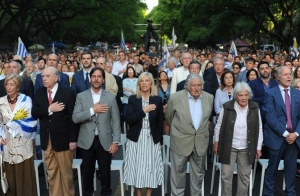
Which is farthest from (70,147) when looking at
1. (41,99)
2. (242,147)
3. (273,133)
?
(273,133)

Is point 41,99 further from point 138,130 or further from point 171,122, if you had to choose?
point 171,122

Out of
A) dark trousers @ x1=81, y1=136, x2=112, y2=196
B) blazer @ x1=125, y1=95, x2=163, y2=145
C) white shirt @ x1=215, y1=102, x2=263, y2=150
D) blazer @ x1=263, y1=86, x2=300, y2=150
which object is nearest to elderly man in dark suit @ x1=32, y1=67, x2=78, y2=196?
dark trousers @ x1=81, y1=136, x2=112, y2=196

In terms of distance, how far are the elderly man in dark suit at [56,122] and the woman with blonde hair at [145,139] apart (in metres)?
0.78

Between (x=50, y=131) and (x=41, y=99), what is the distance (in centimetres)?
44

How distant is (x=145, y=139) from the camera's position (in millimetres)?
5832

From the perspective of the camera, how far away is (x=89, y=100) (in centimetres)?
576

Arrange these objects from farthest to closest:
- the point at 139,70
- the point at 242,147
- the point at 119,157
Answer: the point at 139,70 → the point at 119,157 → the point at 242,147

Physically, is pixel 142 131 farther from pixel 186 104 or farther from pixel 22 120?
pixel 22 120

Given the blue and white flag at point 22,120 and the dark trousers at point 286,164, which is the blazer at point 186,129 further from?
the blue and white flag at point 22,120

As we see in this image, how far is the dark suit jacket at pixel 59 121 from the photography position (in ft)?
A: 18.4

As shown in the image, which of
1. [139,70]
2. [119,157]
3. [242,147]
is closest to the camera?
[242,147]

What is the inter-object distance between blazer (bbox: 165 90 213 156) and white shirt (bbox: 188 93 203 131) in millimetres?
40

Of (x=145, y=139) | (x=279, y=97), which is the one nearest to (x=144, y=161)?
(x=145, y=139)

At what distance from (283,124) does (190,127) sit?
49.5 inches
